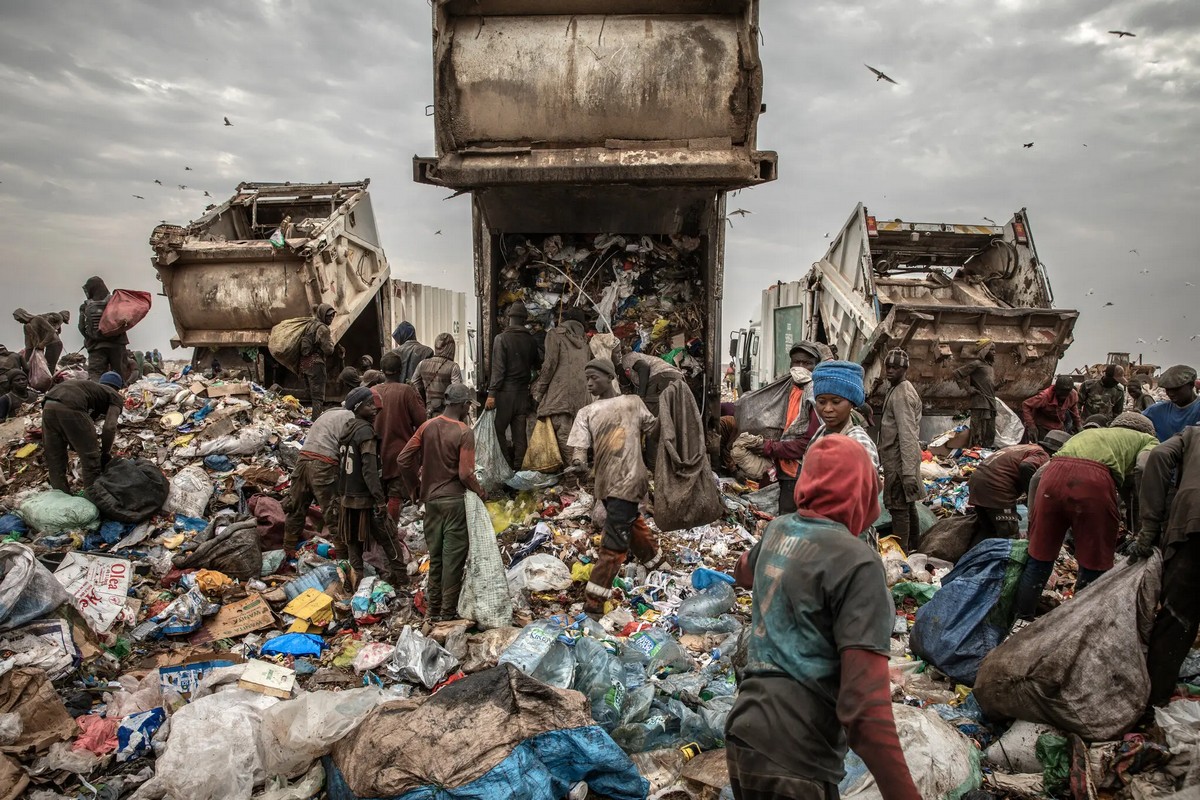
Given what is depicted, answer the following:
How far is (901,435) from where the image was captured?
4.84m

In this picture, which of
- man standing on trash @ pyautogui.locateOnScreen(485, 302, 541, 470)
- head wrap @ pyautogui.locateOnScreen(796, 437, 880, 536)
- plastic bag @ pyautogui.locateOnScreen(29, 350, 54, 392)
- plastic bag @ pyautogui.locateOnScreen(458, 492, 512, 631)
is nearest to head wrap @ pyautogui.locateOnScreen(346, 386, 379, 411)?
plastic bag @ pyautogui.locateOnScreen(458, 492, 512, 631)

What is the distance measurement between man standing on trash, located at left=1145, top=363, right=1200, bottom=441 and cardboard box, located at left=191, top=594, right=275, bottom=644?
17.6 ft

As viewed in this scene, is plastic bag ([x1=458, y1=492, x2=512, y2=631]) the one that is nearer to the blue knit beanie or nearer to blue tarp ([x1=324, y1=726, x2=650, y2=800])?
blue tarp ([x1=324, y1=726, x2=650, y2=800])

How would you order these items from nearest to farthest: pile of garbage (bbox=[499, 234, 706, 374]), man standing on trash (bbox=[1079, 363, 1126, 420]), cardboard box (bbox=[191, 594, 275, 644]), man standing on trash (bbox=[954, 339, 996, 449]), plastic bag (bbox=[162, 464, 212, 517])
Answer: cardboard box (bbox=[191, 594, 275, 644])
plastic bag (bbox=[162, 464, 212, 517])
pile of garbage (bbox=[499, 234, 706, 374])
man standing on trash (bbox=[954, 339, 996, 449])
man standing on trash (bbox=[1079, 363, 1126, 420])

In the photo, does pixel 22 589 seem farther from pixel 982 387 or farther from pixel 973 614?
pixel 982 387

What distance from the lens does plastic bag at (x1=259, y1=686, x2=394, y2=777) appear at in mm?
2607

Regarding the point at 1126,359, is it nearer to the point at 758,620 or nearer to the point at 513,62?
the point at 513,62

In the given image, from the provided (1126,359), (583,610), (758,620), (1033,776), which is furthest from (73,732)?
(1126,359)

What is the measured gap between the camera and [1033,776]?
2.65 metres

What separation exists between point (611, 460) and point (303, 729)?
6.94 feet

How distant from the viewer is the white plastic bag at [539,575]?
14.5 ft

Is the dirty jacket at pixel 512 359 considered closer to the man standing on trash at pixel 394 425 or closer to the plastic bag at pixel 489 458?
the plastic bag at pixel 489 458

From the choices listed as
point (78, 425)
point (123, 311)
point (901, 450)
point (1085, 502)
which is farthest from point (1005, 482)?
point (123, 311)

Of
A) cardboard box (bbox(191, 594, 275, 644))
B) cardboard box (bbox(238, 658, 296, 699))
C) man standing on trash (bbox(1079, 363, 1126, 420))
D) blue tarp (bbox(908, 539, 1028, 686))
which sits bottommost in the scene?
cardboard box (bbox(191, 594, 275, 644))
